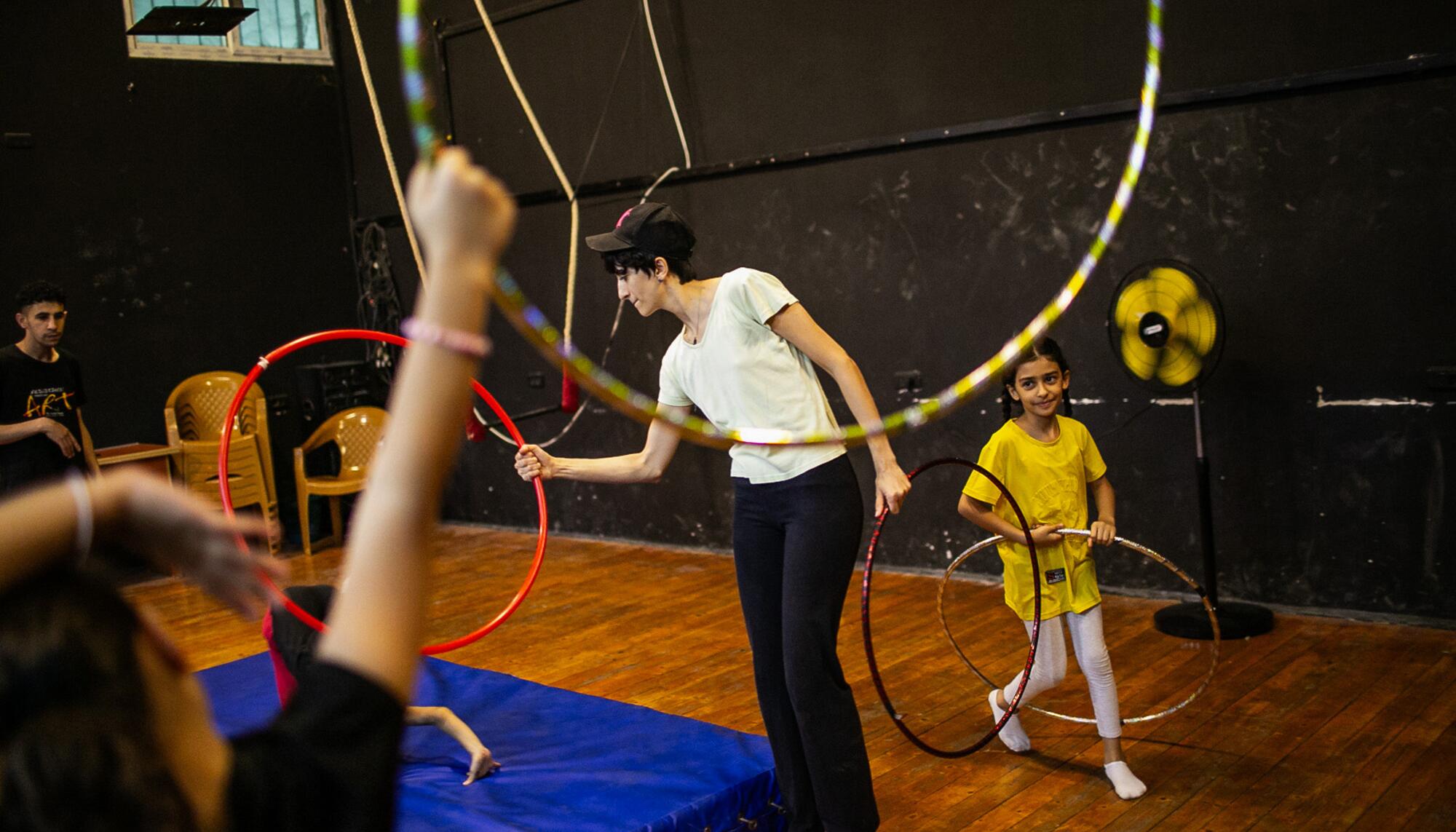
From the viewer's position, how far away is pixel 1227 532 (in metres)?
5.00

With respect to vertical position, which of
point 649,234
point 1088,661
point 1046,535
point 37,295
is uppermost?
point 37,295

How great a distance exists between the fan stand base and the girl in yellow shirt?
115cm

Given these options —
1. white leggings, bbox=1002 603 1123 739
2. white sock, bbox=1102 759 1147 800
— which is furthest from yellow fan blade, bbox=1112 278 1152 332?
white sock, bbox=1102 759 1147 800

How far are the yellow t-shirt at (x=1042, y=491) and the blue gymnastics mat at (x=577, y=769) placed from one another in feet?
3.05

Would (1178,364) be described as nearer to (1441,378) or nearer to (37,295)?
(1441,378)

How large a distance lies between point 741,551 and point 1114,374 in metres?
2.83

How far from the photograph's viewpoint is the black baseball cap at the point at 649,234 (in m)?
2.95

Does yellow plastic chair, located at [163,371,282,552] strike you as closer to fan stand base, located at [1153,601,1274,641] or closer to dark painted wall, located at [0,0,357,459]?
dark painted wall, located at [0,0,357,459]

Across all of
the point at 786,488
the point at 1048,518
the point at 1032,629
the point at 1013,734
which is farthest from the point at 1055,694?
the point at 786,488

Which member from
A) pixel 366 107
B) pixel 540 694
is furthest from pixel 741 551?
pixel 366 107

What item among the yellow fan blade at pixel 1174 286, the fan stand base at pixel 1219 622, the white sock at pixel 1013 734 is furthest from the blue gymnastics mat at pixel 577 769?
the yellow fan blade at pixel 1174 286

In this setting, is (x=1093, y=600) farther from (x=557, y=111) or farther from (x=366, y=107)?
(x=366, y=107)

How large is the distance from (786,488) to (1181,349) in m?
2.31

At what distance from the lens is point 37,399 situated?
5703 mm
